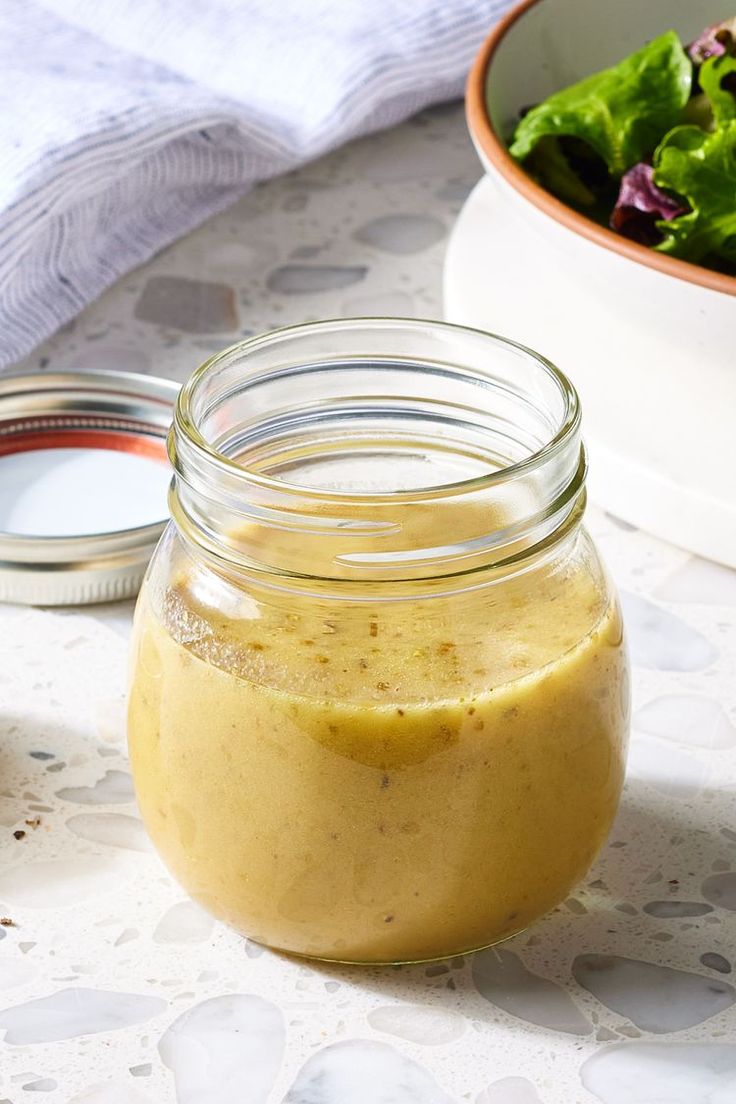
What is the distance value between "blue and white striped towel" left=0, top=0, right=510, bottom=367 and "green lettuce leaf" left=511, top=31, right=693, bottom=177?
0.37m

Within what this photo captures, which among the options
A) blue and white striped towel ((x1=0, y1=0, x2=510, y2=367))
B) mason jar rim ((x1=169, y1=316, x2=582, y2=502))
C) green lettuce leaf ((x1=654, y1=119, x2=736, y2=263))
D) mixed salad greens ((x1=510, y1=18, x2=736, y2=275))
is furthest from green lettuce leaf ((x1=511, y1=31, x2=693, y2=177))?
mason jar rim ((x1=169, y1=316, x2=582, y2=502))

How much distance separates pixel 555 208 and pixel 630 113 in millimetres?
248

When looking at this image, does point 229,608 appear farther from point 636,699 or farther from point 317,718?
point 636,699

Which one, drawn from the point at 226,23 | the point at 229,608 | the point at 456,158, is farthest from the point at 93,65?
the point at 229,608

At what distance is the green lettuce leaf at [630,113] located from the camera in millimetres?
1290

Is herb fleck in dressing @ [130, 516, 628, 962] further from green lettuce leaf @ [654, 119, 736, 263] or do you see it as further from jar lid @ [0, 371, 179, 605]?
green lettuce leaf @ [654, 119, 736, 263]

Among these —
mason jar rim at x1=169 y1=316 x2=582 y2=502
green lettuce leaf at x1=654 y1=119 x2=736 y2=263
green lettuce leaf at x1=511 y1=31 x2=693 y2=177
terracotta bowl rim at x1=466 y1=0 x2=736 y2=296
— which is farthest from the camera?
Answer: green lettuce leaf at x1=511 y1=31 x2=693 y2=177

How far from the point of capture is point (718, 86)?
1.25 m

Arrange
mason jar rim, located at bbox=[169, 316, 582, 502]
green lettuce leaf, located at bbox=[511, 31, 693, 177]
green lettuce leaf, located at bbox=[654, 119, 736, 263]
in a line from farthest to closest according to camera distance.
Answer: green lettuce leaf, located at bbox=[511, 31, 693, 177] → green lettuce leaf, located at bbox=[654, 119, 736, 263] → mason jar rim, located at bbox=[169, 316, 582, 502]

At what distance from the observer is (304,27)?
5.68 feet

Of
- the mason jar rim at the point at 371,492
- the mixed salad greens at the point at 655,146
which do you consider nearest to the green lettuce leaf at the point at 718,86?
the mixed salad greens at the point at 655,146

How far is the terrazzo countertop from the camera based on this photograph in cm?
70

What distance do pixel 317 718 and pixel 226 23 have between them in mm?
1297

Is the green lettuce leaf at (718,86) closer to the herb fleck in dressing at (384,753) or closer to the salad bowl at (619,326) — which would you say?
the salad bowl at (619,326)
